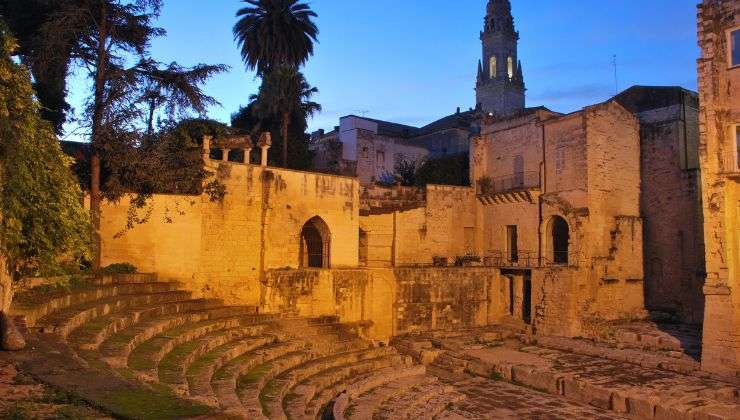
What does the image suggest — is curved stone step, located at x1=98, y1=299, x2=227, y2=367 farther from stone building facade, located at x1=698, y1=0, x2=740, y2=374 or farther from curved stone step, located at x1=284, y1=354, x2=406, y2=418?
stone building facade, located at x1=698, y1=0, x2=740, y2=374

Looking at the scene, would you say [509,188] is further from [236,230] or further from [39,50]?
[39,50]

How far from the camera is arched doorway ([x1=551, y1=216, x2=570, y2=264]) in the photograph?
2627 cm

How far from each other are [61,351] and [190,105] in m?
10.7

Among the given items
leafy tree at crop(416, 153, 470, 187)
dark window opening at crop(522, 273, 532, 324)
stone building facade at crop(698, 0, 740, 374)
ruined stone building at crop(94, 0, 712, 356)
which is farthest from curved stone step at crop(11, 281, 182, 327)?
leafy tree at crop(416, 153, 470, 187)

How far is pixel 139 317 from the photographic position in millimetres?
11977

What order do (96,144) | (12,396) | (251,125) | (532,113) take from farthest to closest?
(251,125) < (532,113) < (96,144) < (12,396)

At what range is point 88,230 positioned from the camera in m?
11.5

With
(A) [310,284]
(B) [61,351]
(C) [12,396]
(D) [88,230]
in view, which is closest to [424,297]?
(A) [310,284]

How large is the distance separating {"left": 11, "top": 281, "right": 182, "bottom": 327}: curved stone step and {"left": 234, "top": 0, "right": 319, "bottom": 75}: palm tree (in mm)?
15933

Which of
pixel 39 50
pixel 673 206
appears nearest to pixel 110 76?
pixel 39 50

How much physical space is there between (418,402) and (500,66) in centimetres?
6075

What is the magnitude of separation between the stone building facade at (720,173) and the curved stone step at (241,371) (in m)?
11.6

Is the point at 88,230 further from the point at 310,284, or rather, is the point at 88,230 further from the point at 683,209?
the point at 683,209

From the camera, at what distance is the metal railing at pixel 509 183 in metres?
26.1
